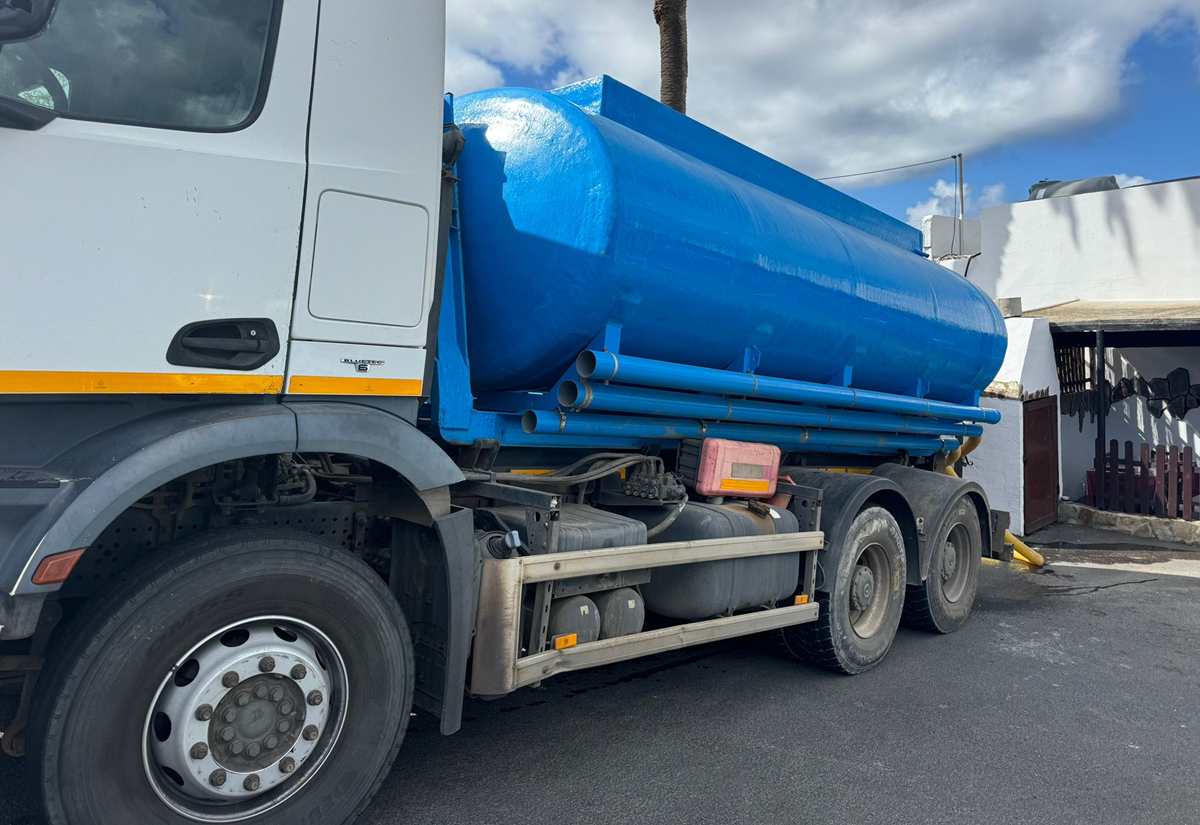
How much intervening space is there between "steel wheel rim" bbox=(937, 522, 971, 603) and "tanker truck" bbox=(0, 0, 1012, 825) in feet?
7.44

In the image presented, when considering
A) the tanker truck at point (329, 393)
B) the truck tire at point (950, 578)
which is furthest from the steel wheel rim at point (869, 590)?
the tanker truck at point (329, 393)

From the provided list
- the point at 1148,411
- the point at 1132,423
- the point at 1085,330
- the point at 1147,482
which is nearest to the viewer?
the point at 1147,482

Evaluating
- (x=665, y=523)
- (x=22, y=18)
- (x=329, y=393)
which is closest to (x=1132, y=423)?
(x=665, y=523)

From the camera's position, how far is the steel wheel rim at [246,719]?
2.40 meters

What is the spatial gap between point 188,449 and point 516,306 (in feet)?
5.48

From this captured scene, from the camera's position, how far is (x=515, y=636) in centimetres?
319

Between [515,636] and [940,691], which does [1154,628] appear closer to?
[940,691]

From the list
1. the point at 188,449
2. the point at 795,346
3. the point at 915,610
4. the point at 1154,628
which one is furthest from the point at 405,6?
the point at 1154,628

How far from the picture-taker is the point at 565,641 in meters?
3.41

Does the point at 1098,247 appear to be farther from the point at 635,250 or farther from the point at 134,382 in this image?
the point at 134,382

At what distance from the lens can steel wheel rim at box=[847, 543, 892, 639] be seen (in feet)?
17.2

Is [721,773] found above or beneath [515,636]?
beneath

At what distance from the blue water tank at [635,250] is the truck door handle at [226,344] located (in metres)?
1.33

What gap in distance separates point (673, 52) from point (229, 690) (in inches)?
337
